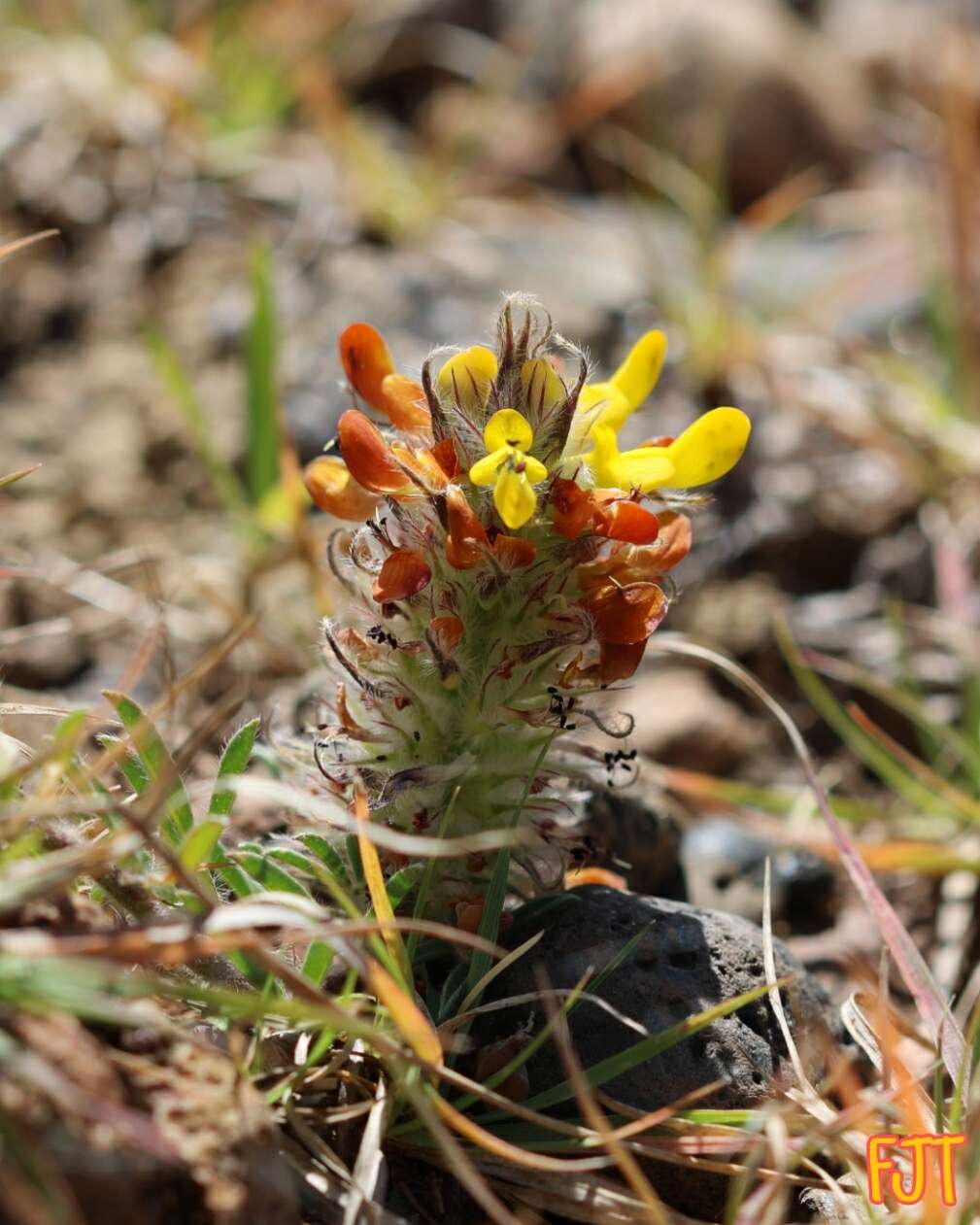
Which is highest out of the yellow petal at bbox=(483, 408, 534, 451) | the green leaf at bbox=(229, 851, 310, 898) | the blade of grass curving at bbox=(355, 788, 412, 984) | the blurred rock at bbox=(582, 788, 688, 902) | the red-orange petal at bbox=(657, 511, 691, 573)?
the yellow petal at bbox=(483, 408, 534, 451)

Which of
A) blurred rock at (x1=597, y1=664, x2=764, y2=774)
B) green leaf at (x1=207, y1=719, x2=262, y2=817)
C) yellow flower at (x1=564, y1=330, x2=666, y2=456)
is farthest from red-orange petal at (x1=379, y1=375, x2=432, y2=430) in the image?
blurred rock at (x1=597, y1=664, x2=764, y2=774)

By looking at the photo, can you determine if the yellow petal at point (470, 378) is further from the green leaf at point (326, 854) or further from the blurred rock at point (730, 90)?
the blurred rock at point (730, 90)

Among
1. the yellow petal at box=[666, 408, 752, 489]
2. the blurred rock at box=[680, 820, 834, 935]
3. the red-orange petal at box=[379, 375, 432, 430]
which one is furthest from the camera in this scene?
the blurred rock at box=[680, 820, 834, 935]

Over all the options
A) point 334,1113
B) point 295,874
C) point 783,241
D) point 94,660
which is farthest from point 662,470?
point 783,241

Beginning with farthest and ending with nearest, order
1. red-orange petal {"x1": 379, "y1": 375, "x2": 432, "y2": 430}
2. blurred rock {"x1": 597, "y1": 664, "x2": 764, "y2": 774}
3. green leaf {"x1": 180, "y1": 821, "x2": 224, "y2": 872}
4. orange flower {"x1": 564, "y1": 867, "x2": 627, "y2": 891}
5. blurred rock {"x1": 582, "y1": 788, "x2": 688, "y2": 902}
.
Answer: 1. blurred rock {"x1": 597, "y1": 664, "x2": 764, "y2": 774}
2. blurred rock {"x1": 582, "y1": 788, "x2": 688, "y2": 902}
3. orange flower {"x1": 564, "y1": 867, "x2": 627, "y2": 891}
4. red-orange petal {"x1": 379, "y1": 375, "x2": 432, "y2": 430}
5. green leaf {"x1": 180, "y1": 821, "x2": 224, "y2": 872}

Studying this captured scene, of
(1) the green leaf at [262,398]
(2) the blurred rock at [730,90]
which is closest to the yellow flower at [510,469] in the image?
(1) the green leaf at [262,398]

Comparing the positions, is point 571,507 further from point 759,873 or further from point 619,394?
→ point 759,873

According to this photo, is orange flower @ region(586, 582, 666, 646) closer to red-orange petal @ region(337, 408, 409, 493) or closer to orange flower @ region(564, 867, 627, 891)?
red-orange petal @ region(337, 408, 409, 493)
